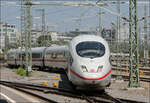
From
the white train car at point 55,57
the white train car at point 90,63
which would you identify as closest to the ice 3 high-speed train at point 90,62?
the white train car at point 90,63

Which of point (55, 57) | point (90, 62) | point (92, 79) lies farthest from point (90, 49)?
point (55, 57)

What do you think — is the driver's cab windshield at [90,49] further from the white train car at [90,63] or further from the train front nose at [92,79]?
the train front nose at [92,79]

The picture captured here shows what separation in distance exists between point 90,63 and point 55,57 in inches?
749

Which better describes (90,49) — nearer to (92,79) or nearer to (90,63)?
(90,63)

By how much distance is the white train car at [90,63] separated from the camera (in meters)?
12.5

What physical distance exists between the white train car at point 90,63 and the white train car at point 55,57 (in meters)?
13.1

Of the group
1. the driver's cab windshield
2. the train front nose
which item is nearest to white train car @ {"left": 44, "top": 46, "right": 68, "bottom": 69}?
the driver's cab windshield

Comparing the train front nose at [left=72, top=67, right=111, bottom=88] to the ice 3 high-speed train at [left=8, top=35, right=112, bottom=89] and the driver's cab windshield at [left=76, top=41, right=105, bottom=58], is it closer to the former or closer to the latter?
the ice 3 high-speed train at [left=8, top=35, right=112, bottom=89]

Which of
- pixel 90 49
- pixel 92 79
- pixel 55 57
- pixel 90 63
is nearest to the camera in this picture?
pixel 92 79

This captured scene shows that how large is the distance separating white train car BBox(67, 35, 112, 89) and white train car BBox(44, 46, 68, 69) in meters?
13.1

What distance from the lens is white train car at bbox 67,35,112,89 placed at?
1252 centimetres

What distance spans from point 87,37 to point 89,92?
2.66 m

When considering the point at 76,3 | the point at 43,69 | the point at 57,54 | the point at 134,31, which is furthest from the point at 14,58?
the point at 134,31

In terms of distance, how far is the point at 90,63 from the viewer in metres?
12.7
